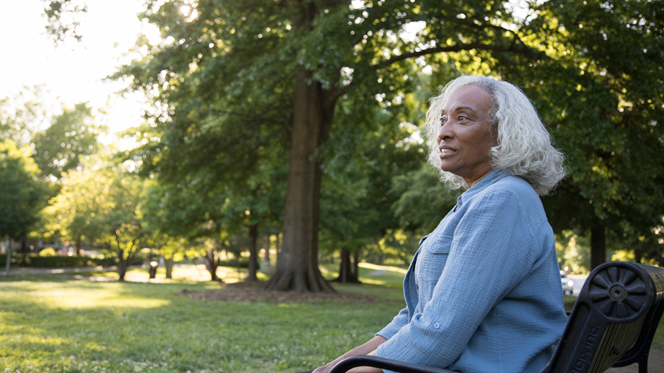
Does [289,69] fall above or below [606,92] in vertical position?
above

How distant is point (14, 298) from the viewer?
13898 millimetres

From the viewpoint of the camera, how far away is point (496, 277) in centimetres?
155

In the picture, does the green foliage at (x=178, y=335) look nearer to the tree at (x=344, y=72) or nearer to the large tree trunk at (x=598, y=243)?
the tree at (x=344, y=72)

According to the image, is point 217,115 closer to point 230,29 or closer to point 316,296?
point 230,29

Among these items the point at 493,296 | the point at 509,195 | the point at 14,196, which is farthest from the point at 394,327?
the point at 14,196

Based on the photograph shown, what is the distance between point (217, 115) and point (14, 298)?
737cm

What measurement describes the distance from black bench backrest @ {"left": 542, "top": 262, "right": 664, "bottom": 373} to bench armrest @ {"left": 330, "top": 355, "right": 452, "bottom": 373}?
1.10ft

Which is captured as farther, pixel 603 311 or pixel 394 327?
pixel 394 327

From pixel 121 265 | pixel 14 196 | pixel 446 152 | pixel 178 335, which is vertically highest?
pixel 14 196

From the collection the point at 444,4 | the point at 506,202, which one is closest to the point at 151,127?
the point at 444,4

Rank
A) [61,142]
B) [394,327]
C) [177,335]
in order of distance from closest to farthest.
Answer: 1. [394,327]
2. [177,335]
3. [61,142]

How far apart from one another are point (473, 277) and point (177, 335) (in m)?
7.25

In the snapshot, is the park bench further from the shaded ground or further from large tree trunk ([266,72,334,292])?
large tree trunk ([266,72,334,292])

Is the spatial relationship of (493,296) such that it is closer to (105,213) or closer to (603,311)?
(603,311)
